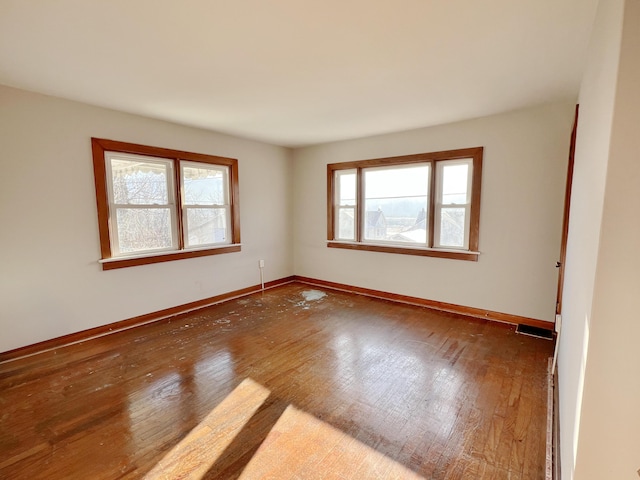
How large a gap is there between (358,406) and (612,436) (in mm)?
1476

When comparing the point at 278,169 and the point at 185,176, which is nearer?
the point at 185,176

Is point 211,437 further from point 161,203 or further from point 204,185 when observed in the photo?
point 204,185

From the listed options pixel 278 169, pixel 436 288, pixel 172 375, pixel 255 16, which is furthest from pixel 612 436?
pixel 278 169

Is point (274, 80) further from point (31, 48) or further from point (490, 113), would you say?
point (490, 113)

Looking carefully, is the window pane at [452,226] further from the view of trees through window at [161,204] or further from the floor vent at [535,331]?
the view of trees through window at [161,204]

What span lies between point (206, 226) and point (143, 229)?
2.81 feet

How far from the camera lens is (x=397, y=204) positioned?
4.46m

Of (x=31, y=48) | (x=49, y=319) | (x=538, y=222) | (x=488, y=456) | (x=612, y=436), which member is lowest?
(x=488, y=456)

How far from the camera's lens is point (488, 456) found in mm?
1698

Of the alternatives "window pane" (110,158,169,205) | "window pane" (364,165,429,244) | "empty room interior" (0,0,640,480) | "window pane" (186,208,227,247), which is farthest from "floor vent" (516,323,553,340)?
"window pane" (110,158,169,205)

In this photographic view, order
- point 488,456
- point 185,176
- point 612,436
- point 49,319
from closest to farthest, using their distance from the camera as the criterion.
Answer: point 612,436 → point 488,456 → point 49,319 → point 185,176

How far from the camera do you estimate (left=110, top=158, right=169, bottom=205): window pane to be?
11.3 feet

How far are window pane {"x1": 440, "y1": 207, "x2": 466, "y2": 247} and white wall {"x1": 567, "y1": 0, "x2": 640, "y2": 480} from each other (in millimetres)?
3109

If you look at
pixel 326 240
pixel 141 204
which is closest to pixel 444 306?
pixel 326 240
